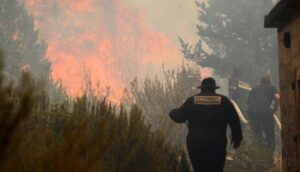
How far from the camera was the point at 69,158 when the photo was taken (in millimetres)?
2123

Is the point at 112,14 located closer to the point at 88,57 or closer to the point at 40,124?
the point at 88,57

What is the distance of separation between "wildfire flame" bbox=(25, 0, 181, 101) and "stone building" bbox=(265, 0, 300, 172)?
4145cm

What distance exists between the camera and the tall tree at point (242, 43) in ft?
65.8

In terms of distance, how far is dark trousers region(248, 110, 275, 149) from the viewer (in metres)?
10.9

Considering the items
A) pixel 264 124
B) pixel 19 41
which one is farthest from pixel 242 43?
pixel 19 41

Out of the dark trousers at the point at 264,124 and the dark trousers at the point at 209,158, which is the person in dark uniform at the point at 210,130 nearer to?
the dark trousers at the point at 209,158

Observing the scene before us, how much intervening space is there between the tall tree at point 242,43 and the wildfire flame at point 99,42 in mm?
24908

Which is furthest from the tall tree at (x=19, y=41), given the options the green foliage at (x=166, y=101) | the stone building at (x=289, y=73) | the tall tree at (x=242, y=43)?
the stone building at (x=289, y=73)

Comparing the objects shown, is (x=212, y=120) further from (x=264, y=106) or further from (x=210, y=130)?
(x=264, y=106)

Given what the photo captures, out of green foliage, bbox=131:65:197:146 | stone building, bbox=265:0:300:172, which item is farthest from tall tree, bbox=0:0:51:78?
stone building, bbox=265:0:300:172

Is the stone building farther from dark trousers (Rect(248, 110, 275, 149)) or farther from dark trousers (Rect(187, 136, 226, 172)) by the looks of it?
dark trousers (Rect(248, 110, 275, 149))

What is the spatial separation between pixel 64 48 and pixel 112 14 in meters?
13.6

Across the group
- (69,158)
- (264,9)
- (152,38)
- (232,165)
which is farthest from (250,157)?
(152,38)

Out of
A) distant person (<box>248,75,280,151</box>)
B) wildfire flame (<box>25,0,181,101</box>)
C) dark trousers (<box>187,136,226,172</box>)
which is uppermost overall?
wildfire flame (<box>25,0,181,101</box>)
